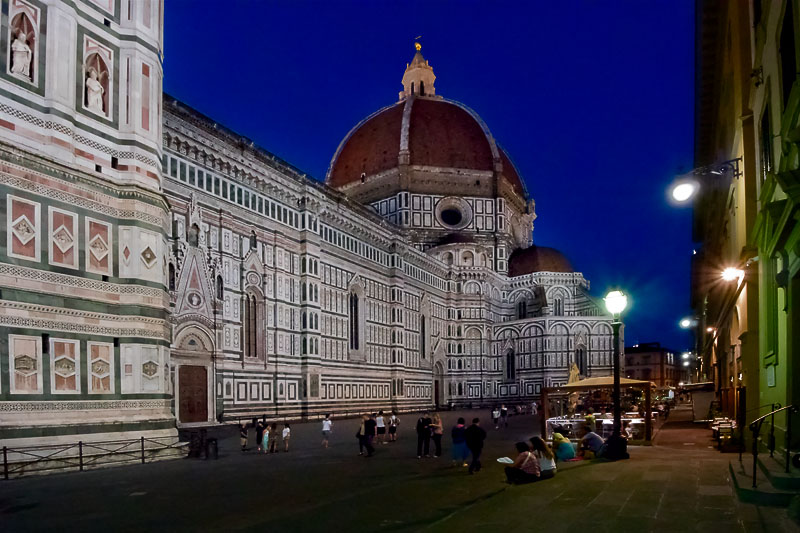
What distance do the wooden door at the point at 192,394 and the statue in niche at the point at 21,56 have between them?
17918 mm

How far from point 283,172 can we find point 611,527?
3558cm

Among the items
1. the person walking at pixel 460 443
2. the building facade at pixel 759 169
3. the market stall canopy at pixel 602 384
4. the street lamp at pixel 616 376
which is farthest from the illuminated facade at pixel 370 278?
the building facade at pixel 759 169

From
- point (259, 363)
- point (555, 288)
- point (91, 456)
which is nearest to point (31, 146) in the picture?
point (91, 456)

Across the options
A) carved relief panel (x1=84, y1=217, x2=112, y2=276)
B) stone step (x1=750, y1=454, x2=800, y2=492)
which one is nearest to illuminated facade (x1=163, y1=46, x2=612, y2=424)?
carved relief panel (x1=84, y1=217, x2=112, y2=276)

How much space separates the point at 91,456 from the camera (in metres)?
16.7

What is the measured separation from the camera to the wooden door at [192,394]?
31.6 m

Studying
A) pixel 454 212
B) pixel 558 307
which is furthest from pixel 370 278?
pixel 558 307

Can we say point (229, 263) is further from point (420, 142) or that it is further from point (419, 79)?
point (419, 79)

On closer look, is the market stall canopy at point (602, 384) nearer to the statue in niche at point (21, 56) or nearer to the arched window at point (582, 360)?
the statue in niche at point (21, 56)

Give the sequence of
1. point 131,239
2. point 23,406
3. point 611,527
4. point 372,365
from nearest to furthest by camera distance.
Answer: point 611,527 < point 23,406 < point 131,239 < point 372,365

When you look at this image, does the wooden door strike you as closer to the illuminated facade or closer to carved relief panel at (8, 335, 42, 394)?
the illuminated facade

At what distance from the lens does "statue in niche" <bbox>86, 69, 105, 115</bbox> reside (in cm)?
1805

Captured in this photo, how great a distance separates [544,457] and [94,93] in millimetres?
14323

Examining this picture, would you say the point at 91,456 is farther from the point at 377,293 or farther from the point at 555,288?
the point at 555,288
